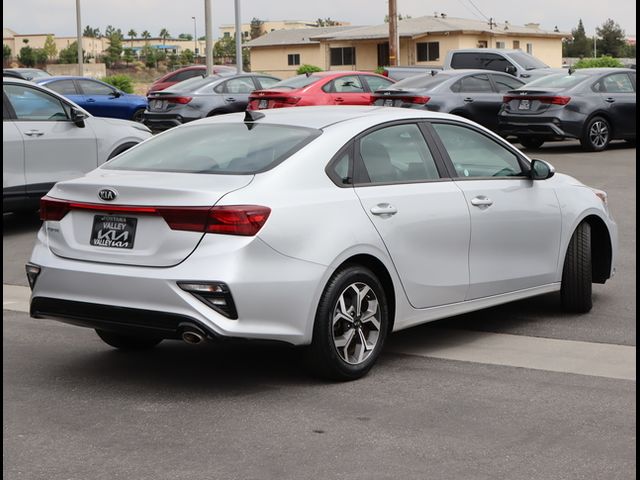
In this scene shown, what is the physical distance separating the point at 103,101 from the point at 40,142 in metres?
16.3

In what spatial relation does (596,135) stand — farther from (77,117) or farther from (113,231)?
(113,231)

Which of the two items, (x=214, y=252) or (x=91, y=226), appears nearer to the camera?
(x=214, y=252)

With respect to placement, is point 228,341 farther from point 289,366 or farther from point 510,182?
point 510,182

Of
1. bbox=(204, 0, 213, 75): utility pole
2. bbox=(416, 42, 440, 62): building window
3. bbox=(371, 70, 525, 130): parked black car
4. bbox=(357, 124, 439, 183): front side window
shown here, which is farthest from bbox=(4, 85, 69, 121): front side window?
bbox=(416, 42, 440, 62): building window

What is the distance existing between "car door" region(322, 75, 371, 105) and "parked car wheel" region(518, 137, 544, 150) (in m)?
3.16

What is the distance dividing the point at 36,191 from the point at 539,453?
910 cm

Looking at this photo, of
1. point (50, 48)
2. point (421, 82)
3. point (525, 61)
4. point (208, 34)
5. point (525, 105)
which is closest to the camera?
point (525, 105)

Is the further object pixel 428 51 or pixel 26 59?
pixel 26 59

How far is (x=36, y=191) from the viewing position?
13305mm

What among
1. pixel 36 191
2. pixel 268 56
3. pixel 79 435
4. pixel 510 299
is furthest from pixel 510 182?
pixel 268 56

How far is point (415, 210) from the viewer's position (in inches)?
283

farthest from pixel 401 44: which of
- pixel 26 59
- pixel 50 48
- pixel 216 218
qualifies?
pixel 50 48

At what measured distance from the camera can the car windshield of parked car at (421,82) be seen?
2278cm

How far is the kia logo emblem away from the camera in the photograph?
6.50 meters
